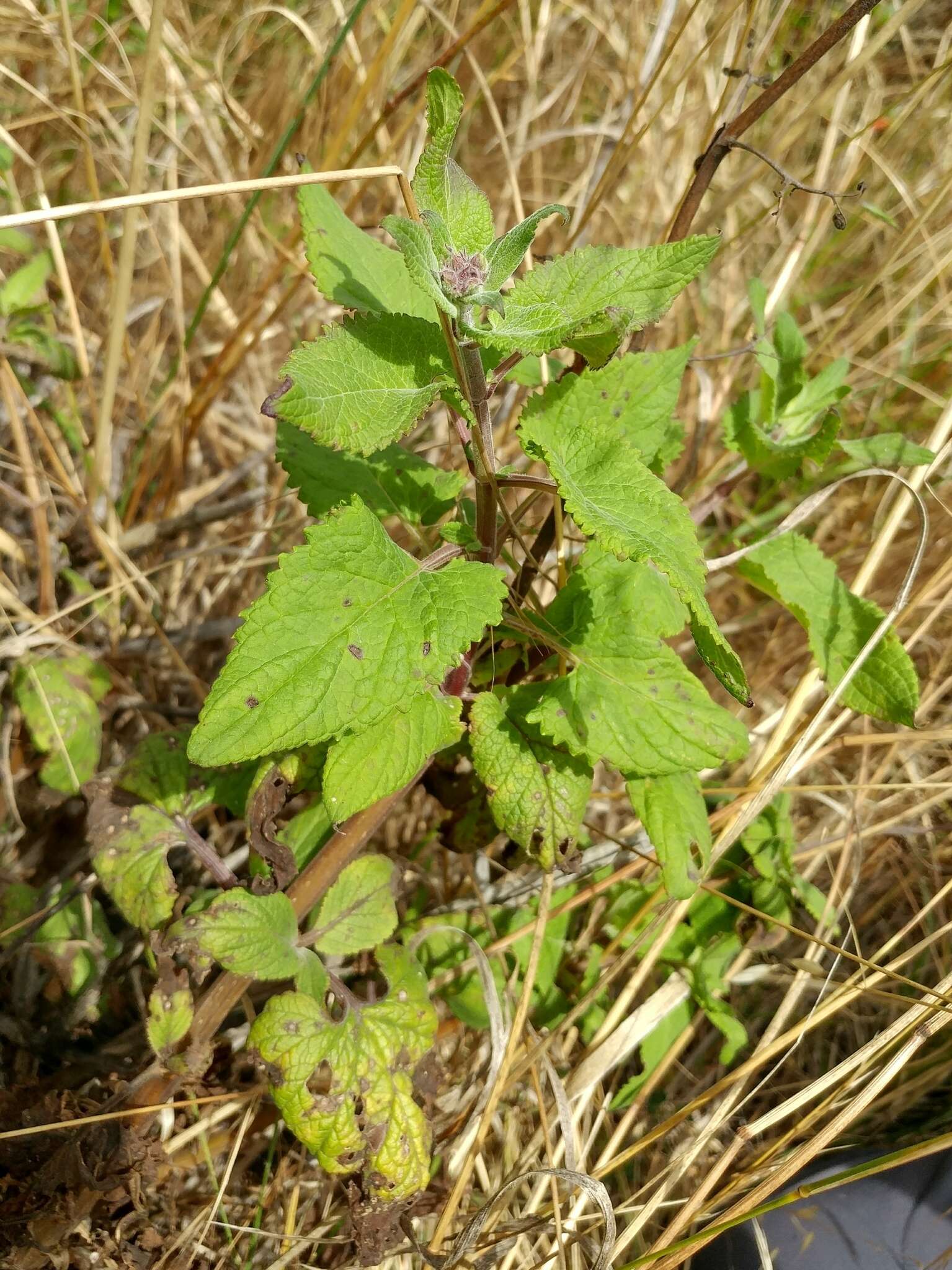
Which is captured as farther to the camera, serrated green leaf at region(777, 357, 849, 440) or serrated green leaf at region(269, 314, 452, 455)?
serrated green leaf at region(777, 357, 849, 440)

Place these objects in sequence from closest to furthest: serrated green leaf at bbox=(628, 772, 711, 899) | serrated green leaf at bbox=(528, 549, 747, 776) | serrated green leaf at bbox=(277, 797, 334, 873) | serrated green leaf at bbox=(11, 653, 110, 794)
Answer: serrated green leaf at bbox=(528, 549, 747, 776) < serrated green leaf at bbox=(628, 772, 711, 899) < serrated green leaf at bbox=(277, 797, 334, 873) < serrated green leaf at bbox=(11, 653, 110, 794)

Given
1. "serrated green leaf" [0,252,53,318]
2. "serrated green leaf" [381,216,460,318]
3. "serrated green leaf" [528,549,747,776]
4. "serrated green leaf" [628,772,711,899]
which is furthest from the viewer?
"serrated green leaf" [0,252,53,318]

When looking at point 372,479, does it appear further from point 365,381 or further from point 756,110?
point 756,110

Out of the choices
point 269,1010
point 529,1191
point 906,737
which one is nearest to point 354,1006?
point 269,1010

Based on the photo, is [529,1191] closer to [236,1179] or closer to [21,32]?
[236,1179]

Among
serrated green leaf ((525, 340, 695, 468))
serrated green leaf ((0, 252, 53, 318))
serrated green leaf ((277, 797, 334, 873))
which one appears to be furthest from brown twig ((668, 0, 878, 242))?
serrated green leaf ((0, 252, 53, 318))

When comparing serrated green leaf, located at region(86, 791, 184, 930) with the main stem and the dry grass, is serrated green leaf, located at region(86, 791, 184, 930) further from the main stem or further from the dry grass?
the main stem
